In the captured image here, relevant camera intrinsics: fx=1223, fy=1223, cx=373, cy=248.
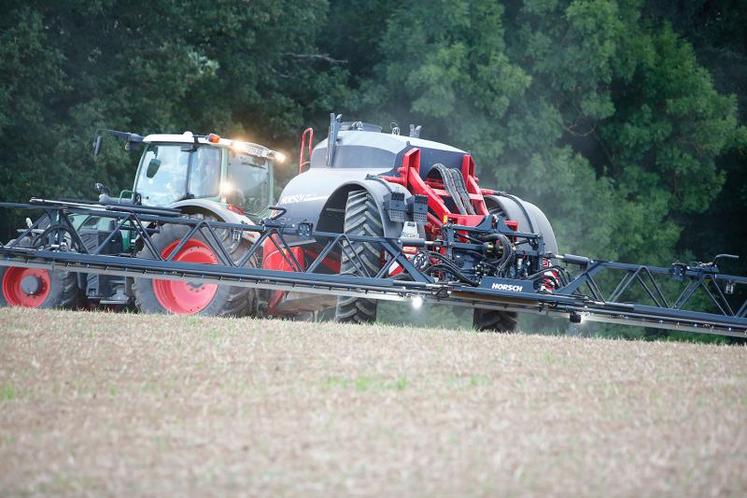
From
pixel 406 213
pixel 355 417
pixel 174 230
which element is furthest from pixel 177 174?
pixel 355 417

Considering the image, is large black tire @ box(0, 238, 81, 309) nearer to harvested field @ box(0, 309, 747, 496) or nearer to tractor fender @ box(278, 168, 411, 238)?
tractor fender @ box(278, 168, 411, 238)

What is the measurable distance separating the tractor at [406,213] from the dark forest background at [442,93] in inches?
418

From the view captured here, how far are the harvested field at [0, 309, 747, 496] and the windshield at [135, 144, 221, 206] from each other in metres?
4.88

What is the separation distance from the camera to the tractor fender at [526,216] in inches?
543

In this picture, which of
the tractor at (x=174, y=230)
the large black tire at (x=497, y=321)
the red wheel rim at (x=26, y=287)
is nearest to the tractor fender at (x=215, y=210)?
the tractor at (x=174, y=230)

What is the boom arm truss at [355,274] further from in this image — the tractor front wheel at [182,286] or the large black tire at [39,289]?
the large black tire at [39,289]

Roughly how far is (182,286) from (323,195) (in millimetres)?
1996

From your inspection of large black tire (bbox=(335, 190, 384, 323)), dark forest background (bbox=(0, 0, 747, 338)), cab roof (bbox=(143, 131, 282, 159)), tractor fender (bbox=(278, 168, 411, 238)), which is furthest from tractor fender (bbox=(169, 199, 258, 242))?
dark forest background (bbox=(0, 0, 747, 338))

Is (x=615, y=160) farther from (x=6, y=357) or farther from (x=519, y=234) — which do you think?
(x=6, y=357)

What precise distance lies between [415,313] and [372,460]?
20.2m

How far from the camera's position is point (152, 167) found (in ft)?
51.1

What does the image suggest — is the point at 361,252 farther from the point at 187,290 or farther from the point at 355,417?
the point at 355,417

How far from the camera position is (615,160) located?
3003cm

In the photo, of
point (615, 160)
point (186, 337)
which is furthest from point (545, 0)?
point (186, 337)
